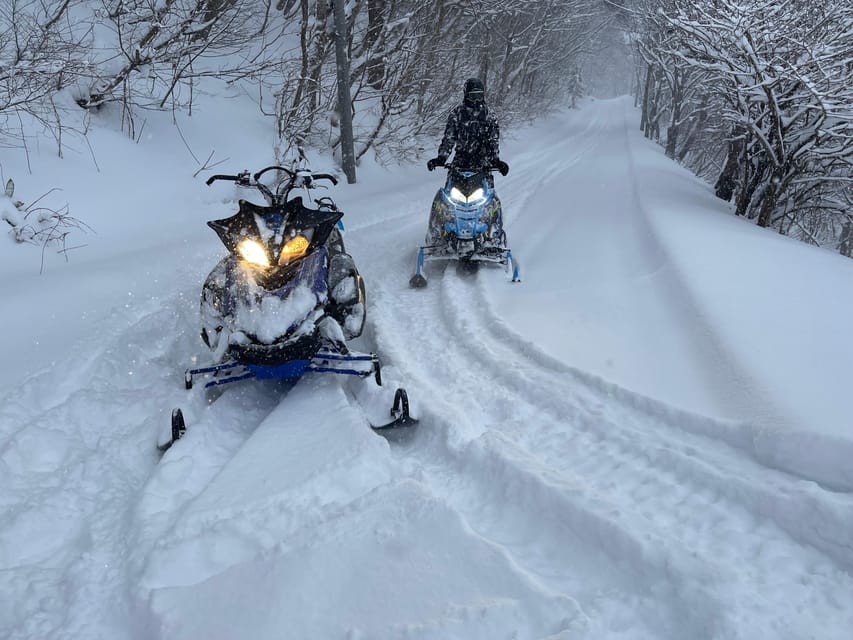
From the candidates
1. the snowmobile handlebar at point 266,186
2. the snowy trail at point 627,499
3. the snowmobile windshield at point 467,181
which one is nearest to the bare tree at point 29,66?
the snowmobile handlebar at point 266,186

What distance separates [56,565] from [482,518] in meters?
1.96

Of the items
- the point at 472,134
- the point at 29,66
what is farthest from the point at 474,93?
the point at 29,66

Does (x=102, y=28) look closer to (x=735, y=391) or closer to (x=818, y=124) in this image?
(x=735, y=391)

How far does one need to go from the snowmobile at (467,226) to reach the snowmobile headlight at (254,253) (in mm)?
2531

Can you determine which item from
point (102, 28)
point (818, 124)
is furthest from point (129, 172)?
point (818, 124)

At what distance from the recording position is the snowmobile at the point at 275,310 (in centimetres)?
346

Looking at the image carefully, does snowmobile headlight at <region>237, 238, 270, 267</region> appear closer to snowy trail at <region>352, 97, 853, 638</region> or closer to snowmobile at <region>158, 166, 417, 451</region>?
snowmobile at <region>158, 166, 417, 451</region>

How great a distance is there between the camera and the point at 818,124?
358 inches

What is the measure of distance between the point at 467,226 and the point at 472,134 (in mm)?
1429

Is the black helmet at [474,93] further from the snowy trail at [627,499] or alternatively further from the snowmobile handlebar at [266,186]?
the snowy trail at [627,499]

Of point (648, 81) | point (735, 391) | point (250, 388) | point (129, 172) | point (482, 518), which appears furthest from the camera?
point (648, 81)

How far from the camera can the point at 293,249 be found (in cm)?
382

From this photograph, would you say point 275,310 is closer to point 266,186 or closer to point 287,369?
point 287,369

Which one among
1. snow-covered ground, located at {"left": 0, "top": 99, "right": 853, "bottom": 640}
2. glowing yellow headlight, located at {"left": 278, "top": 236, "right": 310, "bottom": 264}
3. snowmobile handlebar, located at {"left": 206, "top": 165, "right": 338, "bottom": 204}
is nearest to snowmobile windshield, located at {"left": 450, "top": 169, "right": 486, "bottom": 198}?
snow-covered ground, located at {"left": 0, "top": 99, "right": 853, "bottom": 640}
